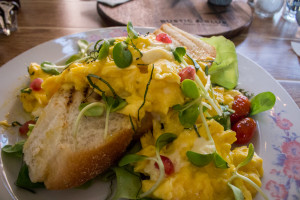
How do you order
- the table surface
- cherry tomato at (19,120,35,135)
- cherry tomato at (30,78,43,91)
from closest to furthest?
cherry tomato at (19,120,35,135)
cherry tomato at (30,78,43,91)
the table surface

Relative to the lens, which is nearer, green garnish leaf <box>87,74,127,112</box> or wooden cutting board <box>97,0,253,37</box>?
green garnish leaf <box>87,74,127,112</box>

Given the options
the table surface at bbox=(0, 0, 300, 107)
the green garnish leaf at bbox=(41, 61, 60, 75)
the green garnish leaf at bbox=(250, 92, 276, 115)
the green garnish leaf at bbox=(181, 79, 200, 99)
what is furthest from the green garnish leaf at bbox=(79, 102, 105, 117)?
the table surface at bbox=(0, 0, 300, 107)

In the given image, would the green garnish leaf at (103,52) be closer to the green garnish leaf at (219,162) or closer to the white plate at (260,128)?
the white plate at (260,128)

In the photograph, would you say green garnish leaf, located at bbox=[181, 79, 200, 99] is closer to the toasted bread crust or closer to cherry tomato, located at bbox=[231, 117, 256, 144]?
the toasted bread crust

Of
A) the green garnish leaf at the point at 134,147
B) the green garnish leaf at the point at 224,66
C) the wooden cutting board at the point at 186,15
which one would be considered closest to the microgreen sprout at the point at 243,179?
the green garnish leaf at the point at 134,147

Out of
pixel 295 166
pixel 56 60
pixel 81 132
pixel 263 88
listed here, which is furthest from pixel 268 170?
pixel 56 60

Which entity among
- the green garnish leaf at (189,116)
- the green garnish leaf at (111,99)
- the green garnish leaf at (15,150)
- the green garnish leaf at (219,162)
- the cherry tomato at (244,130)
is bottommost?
the green garnish leaf at (15,150)
